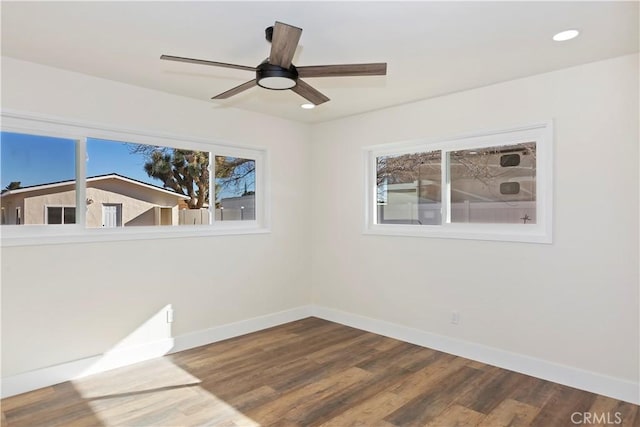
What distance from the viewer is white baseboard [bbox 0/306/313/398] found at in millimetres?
2879

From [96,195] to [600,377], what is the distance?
168 inches

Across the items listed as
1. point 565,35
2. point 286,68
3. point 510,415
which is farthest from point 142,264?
point 565,35

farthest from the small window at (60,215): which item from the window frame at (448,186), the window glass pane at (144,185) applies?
the window frame at (448,186)

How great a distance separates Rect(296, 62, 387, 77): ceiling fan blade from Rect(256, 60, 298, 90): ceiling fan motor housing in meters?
0.05

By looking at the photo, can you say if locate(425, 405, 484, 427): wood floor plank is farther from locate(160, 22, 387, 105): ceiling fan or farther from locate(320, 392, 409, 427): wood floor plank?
locate(160, 22, 387, 105): ceiling fan

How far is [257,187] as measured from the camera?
180 inches

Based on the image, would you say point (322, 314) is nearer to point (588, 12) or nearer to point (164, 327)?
point (164, 327)

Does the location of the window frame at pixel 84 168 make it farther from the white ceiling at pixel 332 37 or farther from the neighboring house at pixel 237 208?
the white ceiling at pixel 332 37

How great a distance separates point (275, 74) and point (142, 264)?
2.23 metres

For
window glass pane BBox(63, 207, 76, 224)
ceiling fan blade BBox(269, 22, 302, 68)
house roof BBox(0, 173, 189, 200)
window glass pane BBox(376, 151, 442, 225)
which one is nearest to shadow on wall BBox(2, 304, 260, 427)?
window glass pane BBox(63, 207, 76, 224)

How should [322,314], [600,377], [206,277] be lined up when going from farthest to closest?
[322,314], [206,277], [600,377]

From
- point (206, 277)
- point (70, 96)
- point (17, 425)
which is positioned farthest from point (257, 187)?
point (17, 425)

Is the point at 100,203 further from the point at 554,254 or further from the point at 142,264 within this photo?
the point at 554,254

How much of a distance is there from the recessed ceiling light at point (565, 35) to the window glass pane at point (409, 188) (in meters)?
1.52
